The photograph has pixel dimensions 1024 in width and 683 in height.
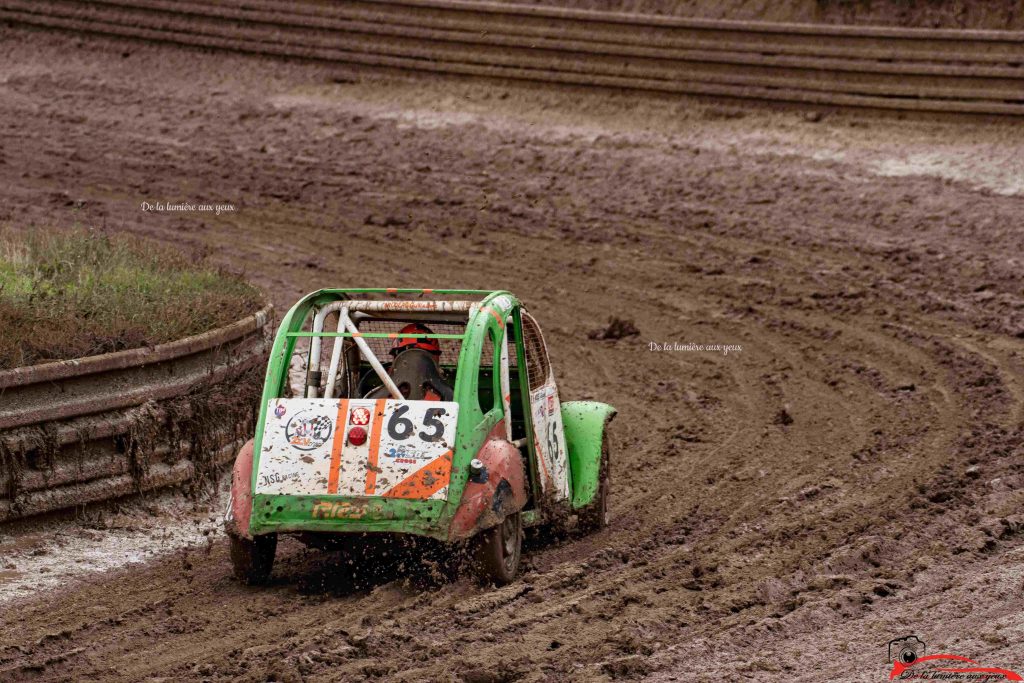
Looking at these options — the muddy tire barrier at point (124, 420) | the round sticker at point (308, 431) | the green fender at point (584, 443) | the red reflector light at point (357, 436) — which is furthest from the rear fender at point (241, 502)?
the green fender at point (584, 443)

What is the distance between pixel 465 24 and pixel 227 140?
12.8ft

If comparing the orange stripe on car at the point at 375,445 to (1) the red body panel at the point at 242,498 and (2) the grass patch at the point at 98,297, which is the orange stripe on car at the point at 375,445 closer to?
(1) the red body panel at the point at 242,498

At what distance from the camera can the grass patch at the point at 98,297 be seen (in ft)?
30.0

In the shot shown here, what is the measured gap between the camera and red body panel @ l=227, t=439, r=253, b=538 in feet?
24.4

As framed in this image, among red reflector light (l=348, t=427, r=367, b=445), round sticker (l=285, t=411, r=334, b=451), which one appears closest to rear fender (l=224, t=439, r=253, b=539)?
round sticker (l=285, t=411, r=334, b=451)

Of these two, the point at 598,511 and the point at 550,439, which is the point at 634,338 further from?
the point at 550,439

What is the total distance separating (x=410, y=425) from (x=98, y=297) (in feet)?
12.3

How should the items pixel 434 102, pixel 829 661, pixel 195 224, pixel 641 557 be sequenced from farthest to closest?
pixel 434 102 < pixel 195 224 < pixel 641 557 < pixel 829 661

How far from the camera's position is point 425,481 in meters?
7.28

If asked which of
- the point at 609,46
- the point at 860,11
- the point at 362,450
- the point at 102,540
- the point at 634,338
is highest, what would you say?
the point at 860,11

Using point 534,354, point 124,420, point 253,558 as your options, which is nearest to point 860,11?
point 534,354

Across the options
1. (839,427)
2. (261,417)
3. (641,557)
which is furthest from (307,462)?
(839,427)

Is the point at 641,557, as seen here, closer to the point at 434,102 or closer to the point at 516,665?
the point at 516,665

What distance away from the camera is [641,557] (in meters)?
8.18
